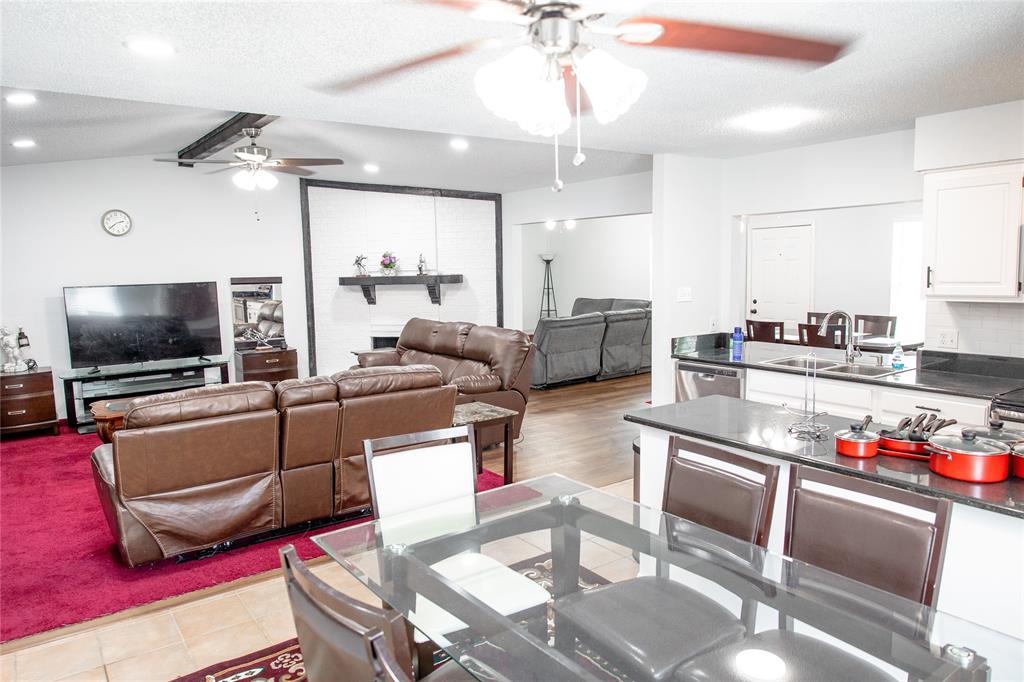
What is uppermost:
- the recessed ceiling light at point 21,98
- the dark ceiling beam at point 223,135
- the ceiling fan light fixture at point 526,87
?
the dark ceiling beam at point 223,135

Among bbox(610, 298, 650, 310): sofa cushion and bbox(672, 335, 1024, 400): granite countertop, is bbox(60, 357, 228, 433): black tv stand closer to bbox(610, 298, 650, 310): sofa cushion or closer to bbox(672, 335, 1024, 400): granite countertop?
bbox(672, 335, 1024, 400): granite countertop

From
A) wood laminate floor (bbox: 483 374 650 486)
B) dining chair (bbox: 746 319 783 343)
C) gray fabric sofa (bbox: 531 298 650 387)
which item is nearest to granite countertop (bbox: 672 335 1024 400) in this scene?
dining chair (bbox: 746 319 783 343)

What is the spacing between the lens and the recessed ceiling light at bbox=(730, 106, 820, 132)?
147 inches

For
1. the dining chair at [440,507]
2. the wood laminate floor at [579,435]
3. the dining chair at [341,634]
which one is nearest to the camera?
the dining chair at [341,634]

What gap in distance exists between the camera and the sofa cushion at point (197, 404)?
10.1 feet

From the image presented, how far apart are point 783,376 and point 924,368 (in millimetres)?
835

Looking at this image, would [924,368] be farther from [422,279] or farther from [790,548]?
[422,279]

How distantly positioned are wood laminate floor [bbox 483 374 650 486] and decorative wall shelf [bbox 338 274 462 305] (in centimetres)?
209

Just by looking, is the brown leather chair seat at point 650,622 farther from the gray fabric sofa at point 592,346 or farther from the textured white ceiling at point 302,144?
the gray fabric sofa at point 592,346

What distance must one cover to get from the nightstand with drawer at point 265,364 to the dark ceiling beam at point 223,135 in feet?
7.23

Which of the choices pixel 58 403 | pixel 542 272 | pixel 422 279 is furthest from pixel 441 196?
pixel 58 403

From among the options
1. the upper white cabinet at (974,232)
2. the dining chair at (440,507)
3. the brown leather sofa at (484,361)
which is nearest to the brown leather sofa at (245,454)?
the dining chair at (440,507)

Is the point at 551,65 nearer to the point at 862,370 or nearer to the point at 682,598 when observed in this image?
the point at 682,598

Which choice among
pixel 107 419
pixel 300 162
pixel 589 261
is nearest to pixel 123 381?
pixel 107 419
